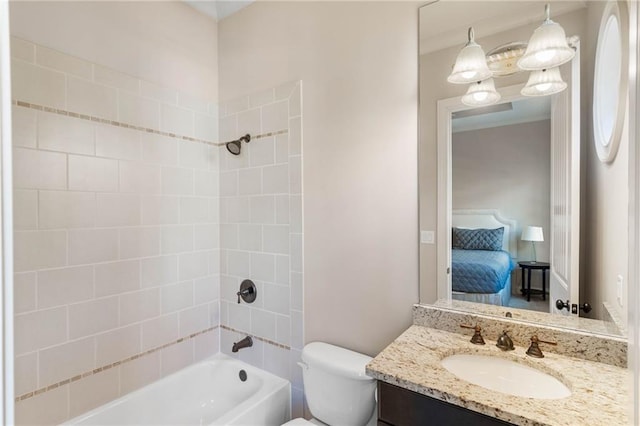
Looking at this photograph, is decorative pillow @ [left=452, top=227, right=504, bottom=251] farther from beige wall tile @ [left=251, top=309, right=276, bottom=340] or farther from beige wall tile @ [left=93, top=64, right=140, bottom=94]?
beige wall tile @ [left=93, top=64, right=140, bottom=94]

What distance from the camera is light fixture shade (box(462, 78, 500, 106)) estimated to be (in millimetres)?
1295

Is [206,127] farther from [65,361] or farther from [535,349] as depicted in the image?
[535,349]

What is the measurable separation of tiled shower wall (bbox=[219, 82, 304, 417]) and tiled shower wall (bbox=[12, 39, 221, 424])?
0.12 meters

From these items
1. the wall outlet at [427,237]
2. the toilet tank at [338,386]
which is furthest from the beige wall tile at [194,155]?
the wall outlet at [427,237]

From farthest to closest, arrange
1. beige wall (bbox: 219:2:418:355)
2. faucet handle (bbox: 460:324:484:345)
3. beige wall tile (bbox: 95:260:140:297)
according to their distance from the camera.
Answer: beige wall tile (bbox: 95:260:140:297), beige wall (bbox: 219:2:418:355), faucet handle (bbox: 460:324:484:345)

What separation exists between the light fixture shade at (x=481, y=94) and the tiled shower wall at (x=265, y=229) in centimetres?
86

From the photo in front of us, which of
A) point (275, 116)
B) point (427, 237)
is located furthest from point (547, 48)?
point (275, 116)

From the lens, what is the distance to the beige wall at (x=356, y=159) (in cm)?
147

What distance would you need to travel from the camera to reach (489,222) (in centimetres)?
131

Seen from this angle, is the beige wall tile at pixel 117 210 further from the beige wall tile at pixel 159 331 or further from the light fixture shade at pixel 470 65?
the light fixture shade at pixel 470 65

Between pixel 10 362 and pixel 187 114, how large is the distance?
1.85m

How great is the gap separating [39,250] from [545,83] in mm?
2167

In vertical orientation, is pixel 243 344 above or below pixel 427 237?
below

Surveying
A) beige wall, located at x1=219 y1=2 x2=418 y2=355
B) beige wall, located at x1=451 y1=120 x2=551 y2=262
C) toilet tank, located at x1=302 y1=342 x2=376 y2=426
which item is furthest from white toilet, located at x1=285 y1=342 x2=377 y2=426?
beige wall, located at x1=451 y1=120 x2=551 y2=262
